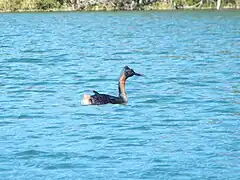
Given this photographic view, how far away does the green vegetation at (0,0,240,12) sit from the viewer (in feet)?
324

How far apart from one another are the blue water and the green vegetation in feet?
205

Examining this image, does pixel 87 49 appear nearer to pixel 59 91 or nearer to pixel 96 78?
pixel 96 78

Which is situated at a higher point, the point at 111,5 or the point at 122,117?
the point at 122,117

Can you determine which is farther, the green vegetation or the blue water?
the green vegetation

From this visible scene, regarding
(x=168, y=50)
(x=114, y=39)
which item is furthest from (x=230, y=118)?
(x=114, y=39)

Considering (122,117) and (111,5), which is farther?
(111,5)

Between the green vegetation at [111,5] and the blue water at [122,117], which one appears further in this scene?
the green vegetation at [111,5]

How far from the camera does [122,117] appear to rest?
17.1 meters

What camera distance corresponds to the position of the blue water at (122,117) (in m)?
12.4

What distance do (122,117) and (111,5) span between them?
8320 centimetres

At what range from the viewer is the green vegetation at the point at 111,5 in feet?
324

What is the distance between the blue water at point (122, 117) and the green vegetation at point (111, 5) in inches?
2457

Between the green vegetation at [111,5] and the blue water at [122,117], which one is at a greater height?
the blue water at [122,117]

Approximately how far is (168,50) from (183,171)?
2559 cm
